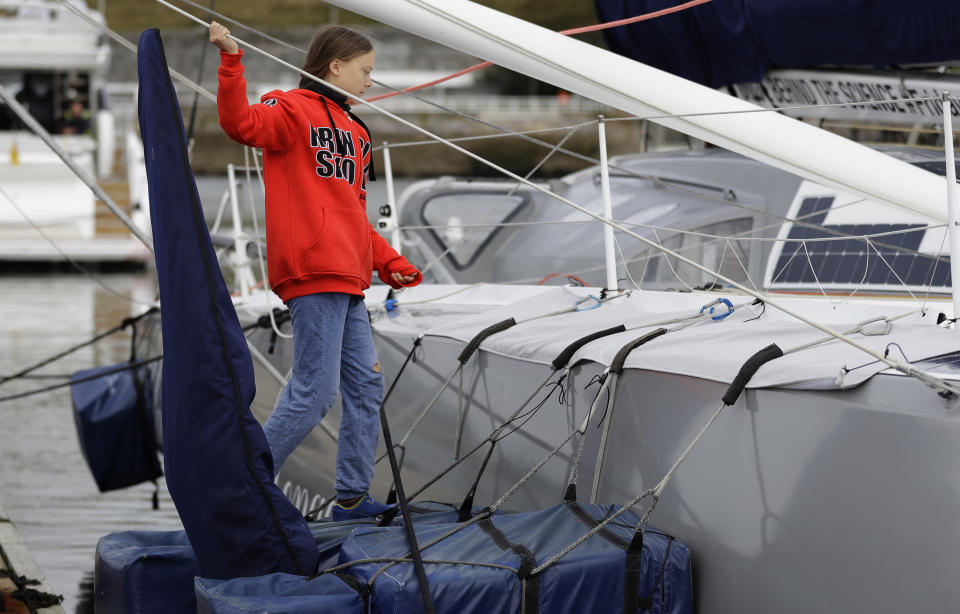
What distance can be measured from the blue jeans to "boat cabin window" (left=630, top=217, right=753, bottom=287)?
1.61 m

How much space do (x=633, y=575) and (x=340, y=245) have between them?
44.3 inches

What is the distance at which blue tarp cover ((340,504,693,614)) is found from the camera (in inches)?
103

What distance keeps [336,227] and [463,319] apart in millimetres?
955

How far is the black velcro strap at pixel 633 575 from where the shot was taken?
2.73 meters

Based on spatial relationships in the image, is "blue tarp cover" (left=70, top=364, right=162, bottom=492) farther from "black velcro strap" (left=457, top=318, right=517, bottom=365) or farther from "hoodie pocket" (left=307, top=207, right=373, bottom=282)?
"hoodie pocket" (left=307, top=207, right=373, bottom=282)

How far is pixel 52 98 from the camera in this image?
2033 centimetres

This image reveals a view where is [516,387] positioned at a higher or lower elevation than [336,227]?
lower

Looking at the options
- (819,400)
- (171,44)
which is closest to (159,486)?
(819,400)

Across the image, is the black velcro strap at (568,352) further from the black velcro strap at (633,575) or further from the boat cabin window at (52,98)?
the boat cabin window at (52,98)

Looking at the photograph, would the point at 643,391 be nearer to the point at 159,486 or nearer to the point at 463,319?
the point at 463,319

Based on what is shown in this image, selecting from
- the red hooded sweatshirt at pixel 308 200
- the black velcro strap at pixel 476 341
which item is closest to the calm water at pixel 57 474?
the black velcro strap at pixel 476 341

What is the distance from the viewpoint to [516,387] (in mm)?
3549

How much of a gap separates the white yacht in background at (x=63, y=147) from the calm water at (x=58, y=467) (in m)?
4.48

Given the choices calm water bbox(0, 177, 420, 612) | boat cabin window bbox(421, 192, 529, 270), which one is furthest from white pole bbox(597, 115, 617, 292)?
calm water bbox(0, 177, 420, 612)
